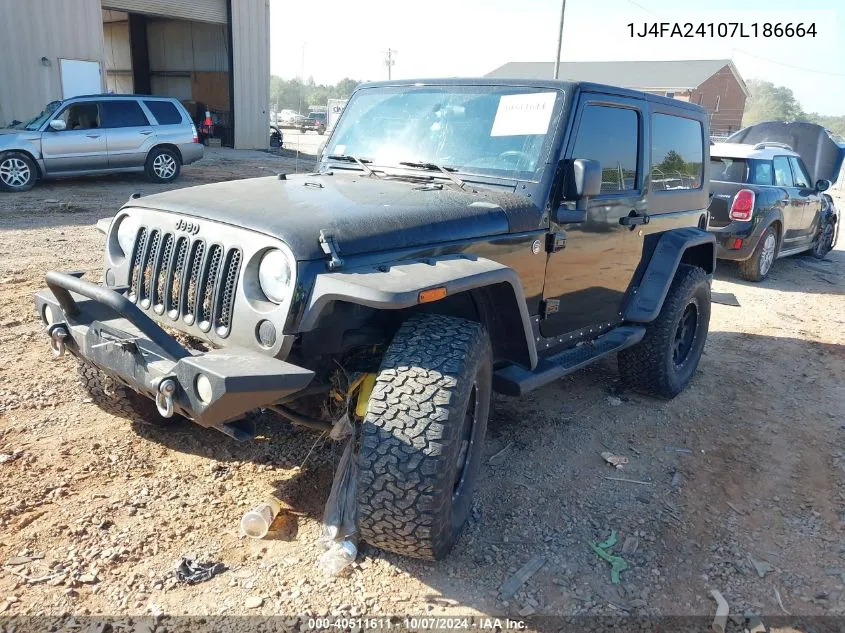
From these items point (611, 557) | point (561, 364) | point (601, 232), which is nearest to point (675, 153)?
point (601, 232)

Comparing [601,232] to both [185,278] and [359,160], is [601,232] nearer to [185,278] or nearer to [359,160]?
[359,160]

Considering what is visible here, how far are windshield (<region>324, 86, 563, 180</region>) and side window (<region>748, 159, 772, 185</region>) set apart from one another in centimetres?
631

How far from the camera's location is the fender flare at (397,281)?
235 cm

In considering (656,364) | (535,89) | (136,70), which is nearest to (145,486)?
(535,89)

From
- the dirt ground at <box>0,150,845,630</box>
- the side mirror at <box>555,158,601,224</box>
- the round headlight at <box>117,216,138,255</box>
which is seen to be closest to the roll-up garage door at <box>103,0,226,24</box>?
the dirt ground at <box>0,150,845,630</box>

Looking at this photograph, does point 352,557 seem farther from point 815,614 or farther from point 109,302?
point 815,614

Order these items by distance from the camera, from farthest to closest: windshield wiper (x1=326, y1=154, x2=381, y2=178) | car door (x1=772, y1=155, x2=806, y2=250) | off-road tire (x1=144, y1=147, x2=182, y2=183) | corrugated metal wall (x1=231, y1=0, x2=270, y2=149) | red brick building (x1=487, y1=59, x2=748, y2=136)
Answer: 1. red brick building (x1=487, y1=59, x2=748, y2=136)
2. corrugated metal wall (x1=231, y1=0, x2=270, y2=149)
3. off-road tire (x1=144, y1=147, x2=182, y2=183)
4. car door (x1=772, y1=155, x2=806, y2=250)
5. windshield wiper (x1=326, y1=154, x2=381, y2=178)

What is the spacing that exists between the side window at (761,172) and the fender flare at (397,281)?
23.6 feet

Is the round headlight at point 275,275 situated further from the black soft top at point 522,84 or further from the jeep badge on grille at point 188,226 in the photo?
the black soft top at point 522,84

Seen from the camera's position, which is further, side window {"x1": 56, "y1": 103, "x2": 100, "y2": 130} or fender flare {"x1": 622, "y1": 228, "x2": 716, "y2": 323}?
side window {"x1": 56, "y1": 103, "x2": 100, "y2": 130}

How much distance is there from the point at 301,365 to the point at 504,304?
0.99 m

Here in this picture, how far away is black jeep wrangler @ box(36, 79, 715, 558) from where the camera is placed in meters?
2.51

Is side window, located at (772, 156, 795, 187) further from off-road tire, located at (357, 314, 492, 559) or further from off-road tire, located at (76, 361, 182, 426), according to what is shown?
off-road tire, located at (76, 361, 182, 426)

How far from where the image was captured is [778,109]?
244 feet
